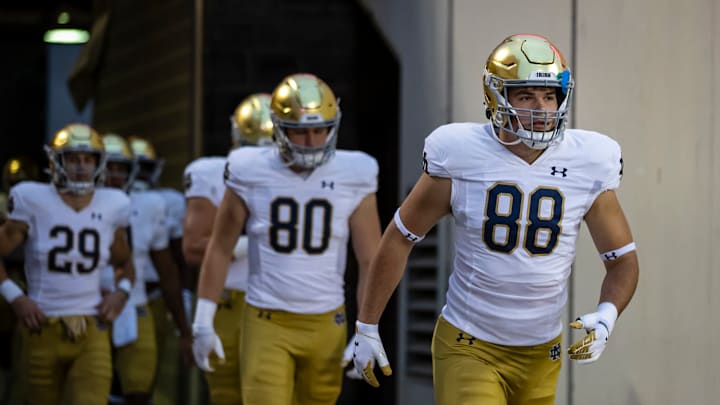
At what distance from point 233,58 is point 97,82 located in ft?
10.0

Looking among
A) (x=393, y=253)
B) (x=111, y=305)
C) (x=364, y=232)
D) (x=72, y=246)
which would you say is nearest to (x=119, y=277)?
(x=111, y=305)

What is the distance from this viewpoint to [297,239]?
20.1 ft

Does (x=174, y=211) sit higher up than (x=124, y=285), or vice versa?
(x=174, y=211)

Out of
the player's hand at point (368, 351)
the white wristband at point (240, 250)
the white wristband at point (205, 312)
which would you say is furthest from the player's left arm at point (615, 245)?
the white wristband at point (240, 250)

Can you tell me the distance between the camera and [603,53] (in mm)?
6473

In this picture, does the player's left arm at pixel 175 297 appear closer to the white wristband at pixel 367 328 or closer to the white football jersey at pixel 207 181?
the white football jersey at pixel 207 181

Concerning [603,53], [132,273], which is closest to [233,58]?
[132,273]

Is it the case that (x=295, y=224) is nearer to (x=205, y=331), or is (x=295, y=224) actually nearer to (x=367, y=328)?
(x=205, y=331)

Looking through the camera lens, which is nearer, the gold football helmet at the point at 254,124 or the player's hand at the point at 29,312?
the player's hand at the point at 29,312

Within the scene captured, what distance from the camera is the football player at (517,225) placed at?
4.54 meters

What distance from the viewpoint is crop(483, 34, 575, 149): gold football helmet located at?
4488mm

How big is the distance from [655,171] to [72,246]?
3.00m

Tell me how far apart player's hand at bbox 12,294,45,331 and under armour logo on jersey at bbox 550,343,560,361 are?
3440 mm

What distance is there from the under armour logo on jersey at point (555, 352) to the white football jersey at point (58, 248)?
135 inches
